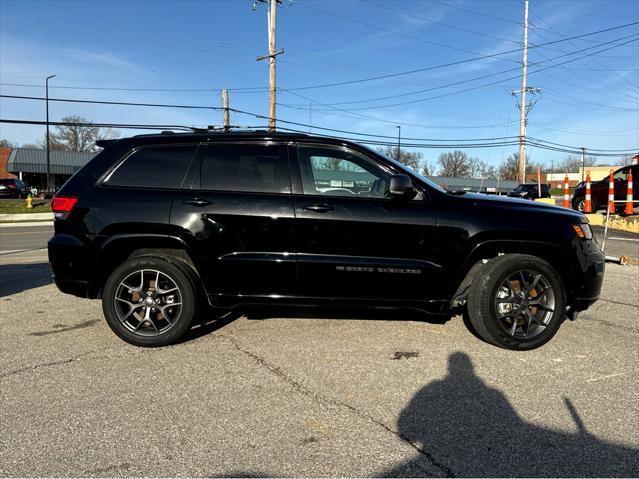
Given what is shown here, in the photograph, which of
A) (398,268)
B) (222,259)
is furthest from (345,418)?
(222,259)

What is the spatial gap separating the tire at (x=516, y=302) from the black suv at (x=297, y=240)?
1cm

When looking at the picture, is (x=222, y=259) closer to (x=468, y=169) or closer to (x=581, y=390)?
(x=581, y=390)

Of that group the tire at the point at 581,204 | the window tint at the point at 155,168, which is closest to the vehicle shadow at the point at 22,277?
the window tint at the point at 155,168

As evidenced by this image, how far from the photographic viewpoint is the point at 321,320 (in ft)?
16.2

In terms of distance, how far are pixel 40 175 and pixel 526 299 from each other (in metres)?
64.4

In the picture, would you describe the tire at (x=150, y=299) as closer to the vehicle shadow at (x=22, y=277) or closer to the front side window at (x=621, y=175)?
the vehicle shadow at (x=22, y=277)

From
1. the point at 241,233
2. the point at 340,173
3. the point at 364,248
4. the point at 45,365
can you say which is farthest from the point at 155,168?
the point at 364,248

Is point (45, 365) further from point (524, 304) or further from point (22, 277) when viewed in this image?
point (22, 277)

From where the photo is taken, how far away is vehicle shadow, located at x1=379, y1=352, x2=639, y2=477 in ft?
7.88

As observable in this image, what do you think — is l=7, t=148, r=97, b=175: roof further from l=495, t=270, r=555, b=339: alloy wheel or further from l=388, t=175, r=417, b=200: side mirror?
l=495, t=270, r=555, b=339: alloy wheel

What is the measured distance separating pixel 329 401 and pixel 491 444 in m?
1.05

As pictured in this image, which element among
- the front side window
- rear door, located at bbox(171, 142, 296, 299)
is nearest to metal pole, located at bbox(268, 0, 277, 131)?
the front side window

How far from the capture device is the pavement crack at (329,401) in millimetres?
2471

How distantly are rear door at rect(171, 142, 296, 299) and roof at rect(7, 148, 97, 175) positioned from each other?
55.6m
